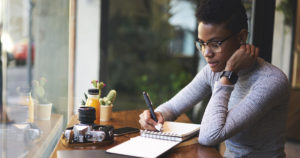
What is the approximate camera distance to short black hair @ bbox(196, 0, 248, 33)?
1.25 metres

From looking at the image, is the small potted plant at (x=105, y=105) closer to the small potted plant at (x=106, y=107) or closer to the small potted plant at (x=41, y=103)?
the small potted plant at (x=106, y=107)

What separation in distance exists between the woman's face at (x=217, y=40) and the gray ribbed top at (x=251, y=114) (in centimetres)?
10

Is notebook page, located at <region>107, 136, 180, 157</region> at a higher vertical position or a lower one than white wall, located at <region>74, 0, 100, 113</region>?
lower

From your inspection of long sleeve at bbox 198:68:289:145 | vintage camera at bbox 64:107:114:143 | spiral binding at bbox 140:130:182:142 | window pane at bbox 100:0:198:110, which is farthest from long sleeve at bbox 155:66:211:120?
window pane at bbox 100:0:198:110

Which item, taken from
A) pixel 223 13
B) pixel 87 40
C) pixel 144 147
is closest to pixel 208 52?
pixel 223 13

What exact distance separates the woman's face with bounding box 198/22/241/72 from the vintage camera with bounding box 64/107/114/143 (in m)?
0.54

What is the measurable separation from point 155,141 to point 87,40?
199 centimetres

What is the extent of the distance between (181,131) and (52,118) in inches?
25.6

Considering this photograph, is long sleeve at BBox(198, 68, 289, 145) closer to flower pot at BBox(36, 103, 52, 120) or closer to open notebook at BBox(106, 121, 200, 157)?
open notebook at BBox(106, 121, 200, 157)

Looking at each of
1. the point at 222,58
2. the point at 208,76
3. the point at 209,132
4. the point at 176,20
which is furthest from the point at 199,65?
the point at 209,132

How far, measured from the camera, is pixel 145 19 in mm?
5195

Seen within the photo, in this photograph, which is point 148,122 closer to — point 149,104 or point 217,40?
point 149,104

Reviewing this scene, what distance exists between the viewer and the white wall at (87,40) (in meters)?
2.92

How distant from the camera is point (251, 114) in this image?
1178 mm
